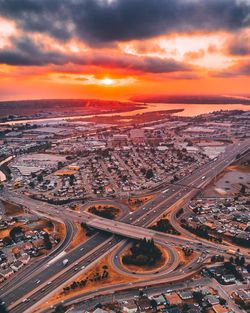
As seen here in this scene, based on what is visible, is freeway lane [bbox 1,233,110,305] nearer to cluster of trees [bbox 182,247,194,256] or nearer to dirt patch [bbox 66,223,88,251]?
dirt patch [bbox 66,223,88,251]

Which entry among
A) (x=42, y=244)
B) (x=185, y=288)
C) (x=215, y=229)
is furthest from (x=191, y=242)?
(x=42, y=244)

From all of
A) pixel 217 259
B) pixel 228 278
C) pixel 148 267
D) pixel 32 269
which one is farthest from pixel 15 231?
pixel 228 278

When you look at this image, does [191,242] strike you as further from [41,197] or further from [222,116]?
[222,116]

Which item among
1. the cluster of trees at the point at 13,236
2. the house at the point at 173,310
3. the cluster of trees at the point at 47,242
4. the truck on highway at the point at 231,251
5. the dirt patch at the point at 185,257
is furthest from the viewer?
the cluster of trees at the point at 13,236

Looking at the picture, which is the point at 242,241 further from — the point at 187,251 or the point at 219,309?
the point at 219,309

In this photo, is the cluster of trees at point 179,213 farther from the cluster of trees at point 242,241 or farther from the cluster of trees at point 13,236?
the cluster of trees at point 13,236

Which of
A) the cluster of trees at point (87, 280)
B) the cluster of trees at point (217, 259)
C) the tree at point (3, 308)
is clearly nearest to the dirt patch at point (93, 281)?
the cluster of trees at point (87, 280)
